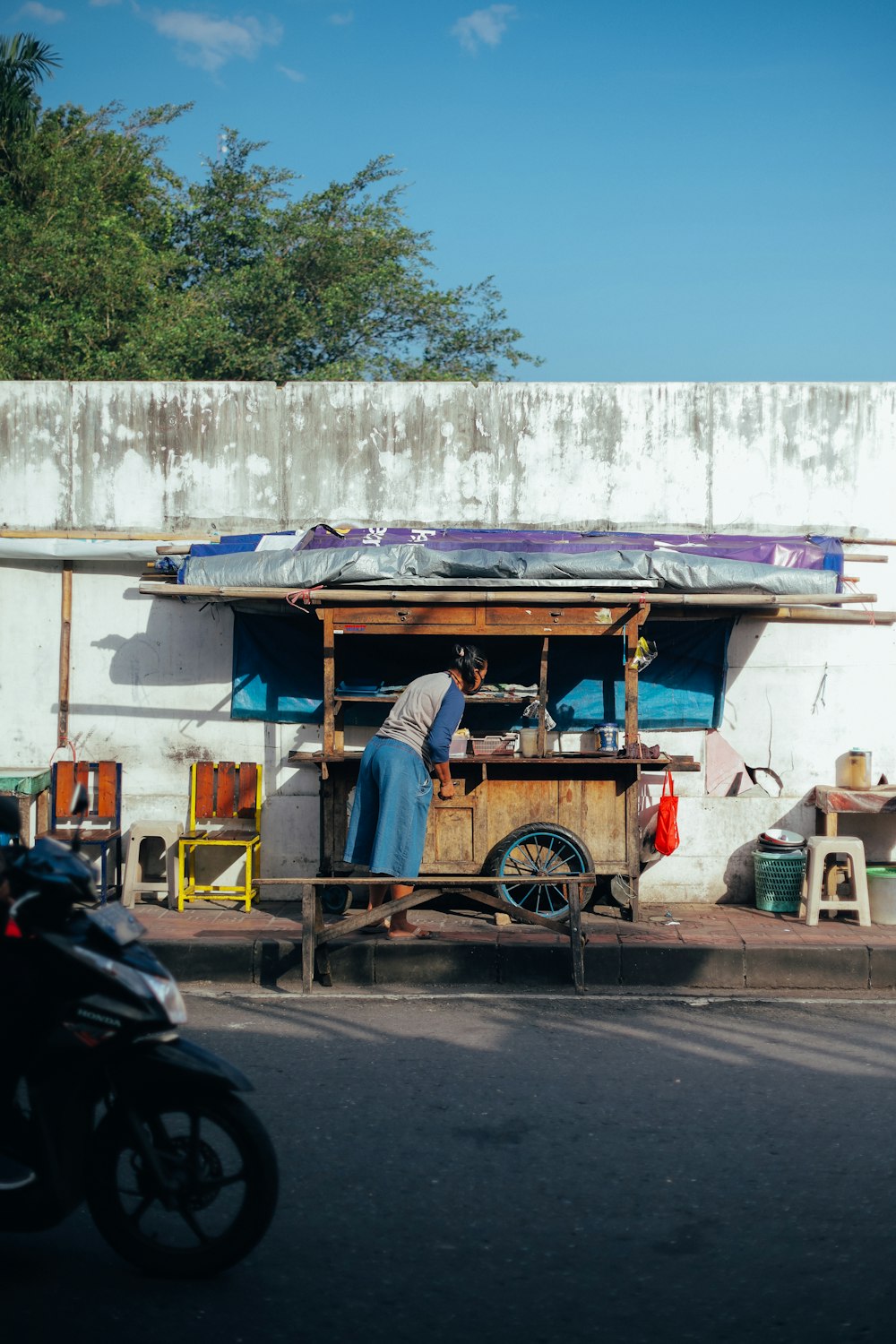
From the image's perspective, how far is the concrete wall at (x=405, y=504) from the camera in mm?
9227

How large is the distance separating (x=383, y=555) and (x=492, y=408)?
1877mm

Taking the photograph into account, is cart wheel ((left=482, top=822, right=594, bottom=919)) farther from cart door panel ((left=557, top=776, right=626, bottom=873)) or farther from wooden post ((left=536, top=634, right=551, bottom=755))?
wooden post ((left=536, top=634, right=551, bottom=755))

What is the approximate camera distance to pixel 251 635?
364 inches

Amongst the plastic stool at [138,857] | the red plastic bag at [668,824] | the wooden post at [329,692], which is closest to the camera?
the wooden post at [329,692]

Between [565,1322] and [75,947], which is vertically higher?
[75,947]

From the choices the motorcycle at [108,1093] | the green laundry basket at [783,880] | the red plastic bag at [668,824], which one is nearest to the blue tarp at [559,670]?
the red plastic bag at [668,824]

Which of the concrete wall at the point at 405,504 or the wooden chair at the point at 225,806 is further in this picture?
the concrete wall at the point at 405,504

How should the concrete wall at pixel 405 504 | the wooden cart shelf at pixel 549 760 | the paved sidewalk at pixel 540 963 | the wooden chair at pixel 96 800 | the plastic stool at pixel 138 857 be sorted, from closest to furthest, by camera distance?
the paved sidewalk at pixel 540 963
the wooden cart shelf at pixel 549 760
the plastic stool at pixel 138 857
the wooden chair at pixel 96 800
the concrete wall at pixel 405 504

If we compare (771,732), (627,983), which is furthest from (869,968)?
(771,732)

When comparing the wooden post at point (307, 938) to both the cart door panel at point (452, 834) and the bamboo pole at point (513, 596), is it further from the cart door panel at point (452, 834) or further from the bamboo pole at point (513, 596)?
the bamboo pole at point (513, 596)

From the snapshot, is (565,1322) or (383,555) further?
(383,555)

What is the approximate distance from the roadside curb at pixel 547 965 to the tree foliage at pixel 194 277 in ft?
33.8

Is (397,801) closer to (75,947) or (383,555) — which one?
(383,555)

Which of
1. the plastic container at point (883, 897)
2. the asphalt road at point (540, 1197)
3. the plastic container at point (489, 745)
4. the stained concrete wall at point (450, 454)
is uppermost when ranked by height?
the stained concrete wall at point (450, 454)
